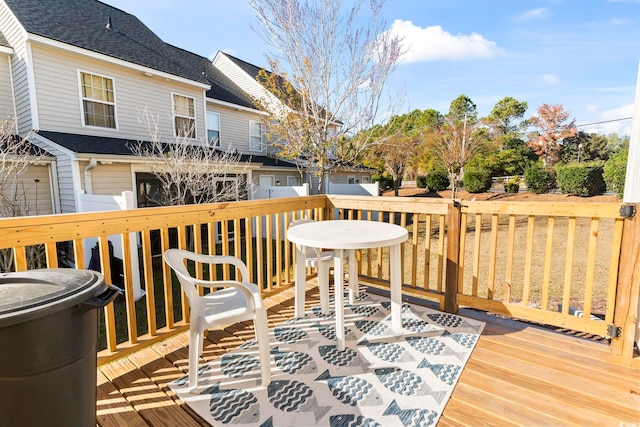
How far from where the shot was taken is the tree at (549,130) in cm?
2617

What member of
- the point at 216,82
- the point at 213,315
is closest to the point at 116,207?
the point at 213,315

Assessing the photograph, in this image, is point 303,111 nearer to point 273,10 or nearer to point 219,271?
point 273,10

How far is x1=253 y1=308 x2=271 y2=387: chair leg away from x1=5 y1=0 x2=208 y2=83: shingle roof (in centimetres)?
802

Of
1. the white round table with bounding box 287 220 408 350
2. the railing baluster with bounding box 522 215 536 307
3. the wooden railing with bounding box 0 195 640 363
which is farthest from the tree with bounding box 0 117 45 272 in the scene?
the railing baluster with bounding box 522 215 536 307

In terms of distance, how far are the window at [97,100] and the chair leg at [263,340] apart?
786cm

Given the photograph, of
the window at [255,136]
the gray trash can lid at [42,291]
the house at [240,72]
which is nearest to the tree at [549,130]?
the house at [240,72]

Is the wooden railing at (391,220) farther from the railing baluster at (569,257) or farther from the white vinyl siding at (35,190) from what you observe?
the white vinyl siding at (35,190)

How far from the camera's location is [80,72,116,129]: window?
23.6ft

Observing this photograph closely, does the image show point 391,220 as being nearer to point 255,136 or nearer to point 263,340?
point 263,340

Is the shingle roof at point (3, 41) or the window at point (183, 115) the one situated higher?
the shingle roof at point (3, 41)

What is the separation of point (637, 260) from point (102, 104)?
31.3 feet

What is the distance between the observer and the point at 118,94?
764 centimetres

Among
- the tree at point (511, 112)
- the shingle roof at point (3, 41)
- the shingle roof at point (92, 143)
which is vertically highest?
the tree at point (511, 112)

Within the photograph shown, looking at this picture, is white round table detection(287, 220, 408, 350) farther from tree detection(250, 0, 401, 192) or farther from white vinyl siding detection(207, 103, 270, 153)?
white vinyl siding detection(207, 103, 270, 153)
